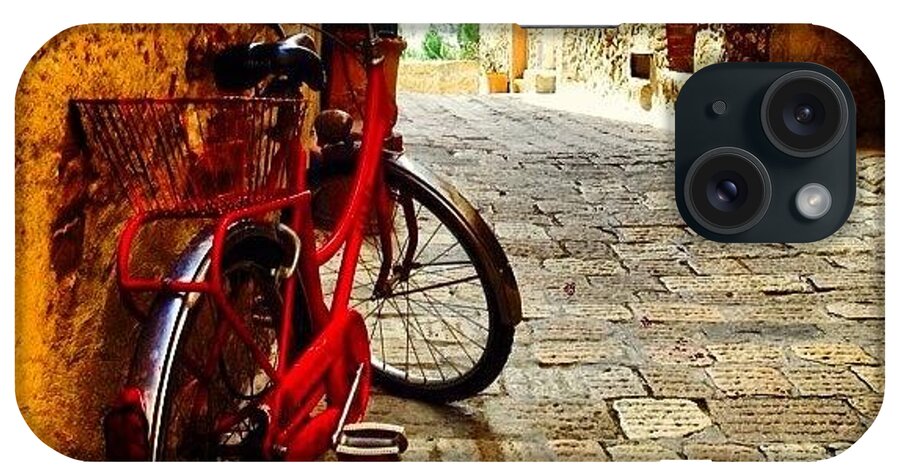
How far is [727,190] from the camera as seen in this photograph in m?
1.92

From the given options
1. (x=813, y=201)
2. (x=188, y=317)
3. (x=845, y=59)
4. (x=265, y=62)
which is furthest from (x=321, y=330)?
(x=845, y=59)

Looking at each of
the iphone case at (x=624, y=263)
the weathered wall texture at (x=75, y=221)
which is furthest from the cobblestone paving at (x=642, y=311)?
the weathered wall texture at (x=75, y=221)

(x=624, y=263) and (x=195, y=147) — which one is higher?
(x=195, y=147)

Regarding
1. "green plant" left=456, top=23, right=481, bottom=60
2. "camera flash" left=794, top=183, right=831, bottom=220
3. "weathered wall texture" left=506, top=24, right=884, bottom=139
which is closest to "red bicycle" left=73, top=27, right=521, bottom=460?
"green plant" left=456, top=23, right=481, bottom=60

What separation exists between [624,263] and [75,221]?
0.77 metres

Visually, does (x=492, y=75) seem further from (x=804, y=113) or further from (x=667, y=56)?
(x=804, y=113)

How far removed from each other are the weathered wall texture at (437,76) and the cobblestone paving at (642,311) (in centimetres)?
2

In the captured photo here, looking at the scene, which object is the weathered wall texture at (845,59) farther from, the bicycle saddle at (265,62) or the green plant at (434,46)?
the bicycle saddle at (265,62)

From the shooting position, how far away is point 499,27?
185cm

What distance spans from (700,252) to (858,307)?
0.24 metres

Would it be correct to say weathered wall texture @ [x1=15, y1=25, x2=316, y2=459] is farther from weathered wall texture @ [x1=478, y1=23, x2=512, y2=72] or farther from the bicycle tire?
weathered wall texture @ [x1=478, y1=23, x2=512, y2=72]

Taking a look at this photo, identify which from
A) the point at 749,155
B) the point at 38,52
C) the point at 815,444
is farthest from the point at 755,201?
the point at 38,52

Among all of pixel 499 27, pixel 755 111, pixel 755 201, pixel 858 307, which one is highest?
pixel 499 27
